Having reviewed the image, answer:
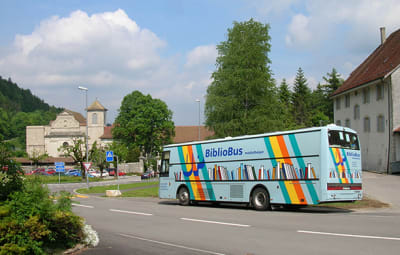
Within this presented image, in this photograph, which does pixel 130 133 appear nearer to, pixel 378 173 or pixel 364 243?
pixel 378 173

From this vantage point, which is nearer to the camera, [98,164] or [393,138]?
[393,138]

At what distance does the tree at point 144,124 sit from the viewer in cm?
8106

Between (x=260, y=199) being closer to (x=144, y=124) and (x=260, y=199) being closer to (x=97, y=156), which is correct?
(x=97, y=156)

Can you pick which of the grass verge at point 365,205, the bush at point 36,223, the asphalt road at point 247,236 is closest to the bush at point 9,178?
the bush at point 36,223

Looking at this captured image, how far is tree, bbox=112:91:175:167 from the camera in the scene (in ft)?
266

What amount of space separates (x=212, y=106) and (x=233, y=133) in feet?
11.5

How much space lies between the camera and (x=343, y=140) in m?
16.5

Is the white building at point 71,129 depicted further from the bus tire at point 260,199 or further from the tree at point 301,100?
the bus tire at point 260,199

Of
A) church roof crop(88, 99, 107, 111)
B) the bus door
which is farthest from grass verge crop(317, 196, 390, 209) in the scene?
church roof crop(88, 99, 107, 111)

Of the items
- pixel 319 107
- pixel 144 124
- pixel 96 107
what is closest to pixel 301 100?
pixel 319 107

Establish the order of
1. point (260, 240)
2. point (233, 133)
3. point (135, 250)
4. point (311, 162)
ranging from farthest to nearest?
1. point (233, 133)
2. point (311, 162)
3. point (260, 240)
4. point (135, 250)

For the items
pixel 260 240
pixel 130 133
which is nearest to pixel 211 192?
pixel 260 240

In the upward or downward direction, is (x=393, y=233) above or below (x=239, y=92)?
below

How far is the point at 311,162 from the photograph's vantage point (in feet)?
53.2
